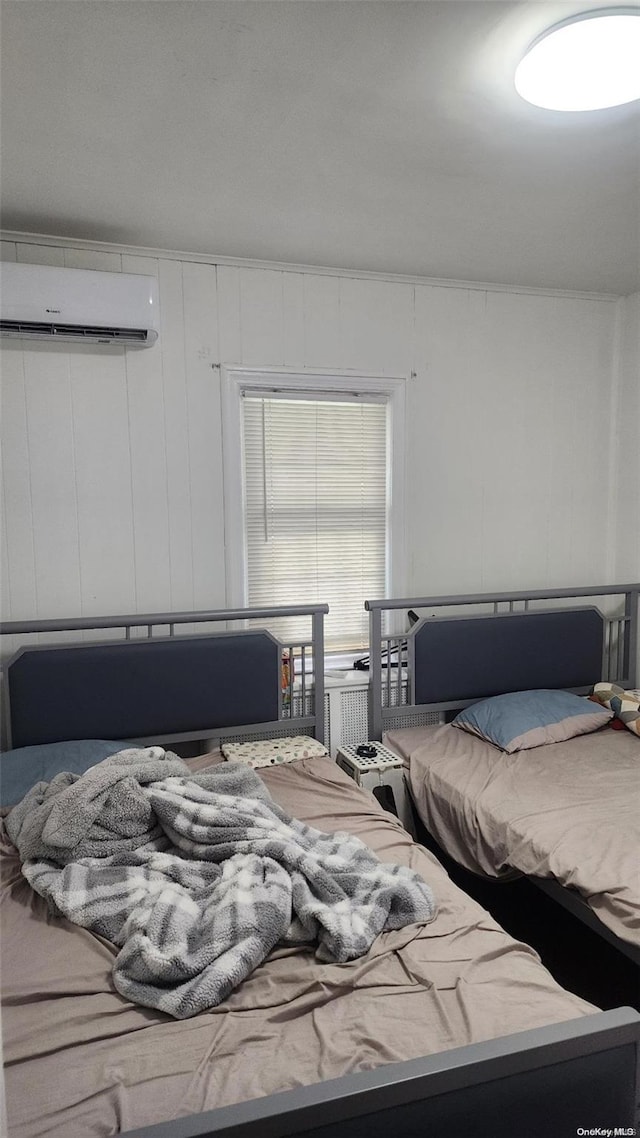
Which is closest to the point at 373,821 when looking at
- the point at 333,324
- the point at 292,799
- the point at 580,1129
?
the point at 292,799

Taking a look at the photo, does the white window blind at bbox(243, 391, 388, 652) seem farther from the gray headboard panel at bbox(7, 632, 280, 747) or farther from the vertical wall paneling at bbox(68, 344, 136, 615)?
the vertical wall paneling at bbox(68, 344, 136, 615)

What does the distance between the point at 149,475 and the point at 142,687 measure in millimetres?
898

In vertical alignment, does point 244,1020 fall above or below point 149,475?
below

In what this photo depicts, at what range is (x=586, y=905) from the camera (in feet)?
6.09

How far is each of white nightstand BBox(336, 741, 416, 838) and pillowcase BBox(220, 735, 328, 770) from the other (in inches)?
5.6

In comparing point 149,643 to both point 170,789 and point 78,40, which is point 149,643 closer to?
point 170,789

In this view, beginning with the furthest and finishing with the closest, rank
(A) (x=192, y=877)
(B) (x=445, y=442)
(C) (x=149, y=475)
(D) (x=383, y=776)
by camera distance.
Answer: (B) (x=445, y=442) < (C) (x=149, y=475) < (D) (x=383, y=776) < (A) (x=192, y=877)

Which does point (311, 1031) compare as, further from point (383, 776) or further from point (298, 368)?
point (298, 368)

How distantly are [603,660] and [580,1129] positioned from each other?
2.81 m

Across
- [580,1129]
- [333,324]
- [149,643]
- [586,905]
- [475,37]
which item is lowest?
[586,905]

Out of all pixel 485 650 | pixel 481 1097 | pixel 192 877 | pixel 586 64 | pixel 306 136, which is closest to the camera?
pixel 481 1097

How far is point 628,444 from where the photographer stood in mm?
3545

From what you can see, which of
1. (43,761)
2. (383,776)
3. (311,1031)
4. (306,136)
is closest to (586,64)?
(306,136)

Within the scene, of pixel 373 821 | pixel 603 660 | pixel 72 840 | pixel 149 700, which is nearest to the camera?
pixel 72 840
